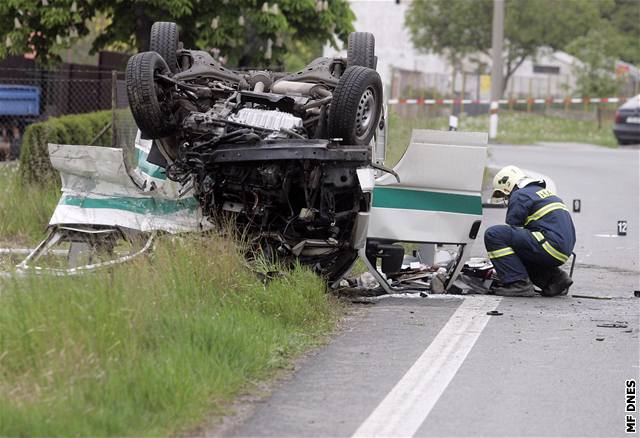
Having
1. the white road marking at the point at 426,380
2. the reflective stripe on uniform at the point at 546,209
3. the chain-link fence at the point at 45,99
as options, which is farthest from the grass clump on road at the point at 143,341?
the chain-link fence at the point at 45,99

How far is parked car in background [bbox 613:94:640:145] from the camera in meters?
32.2

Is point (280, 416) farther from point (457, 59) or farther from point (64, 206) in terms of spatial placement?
point (457, 59)

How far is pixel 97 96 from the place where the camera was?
931 inches

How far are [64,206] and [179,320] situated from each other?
9.47ft

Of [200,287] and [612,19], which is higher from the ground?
[612,19]

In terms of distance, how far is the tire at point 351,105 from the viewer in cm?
915

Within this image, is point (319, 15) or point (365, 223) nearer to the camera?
point (365, 223)

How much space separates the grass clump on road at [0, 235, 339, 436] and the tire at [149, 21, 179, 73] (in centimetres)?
206

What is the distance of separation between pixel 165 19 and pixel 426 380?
12.4 meters

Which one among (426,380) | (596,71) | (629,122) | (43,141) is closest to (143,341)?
(426,380)

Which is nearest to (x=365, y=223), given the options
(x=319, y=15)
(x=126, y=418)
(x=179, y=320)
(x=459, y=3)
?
(x=179, y=320)

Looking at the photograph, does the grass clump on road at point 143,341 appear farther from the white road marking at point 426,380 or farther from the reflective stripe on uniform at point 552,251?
the reflective stripe on uniform at point 552,251

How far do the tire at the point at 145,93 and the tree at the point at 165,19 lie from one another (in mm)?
8817

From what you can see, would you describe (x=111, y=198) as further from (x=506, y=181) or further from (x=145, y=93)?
(x=506, y=181)
